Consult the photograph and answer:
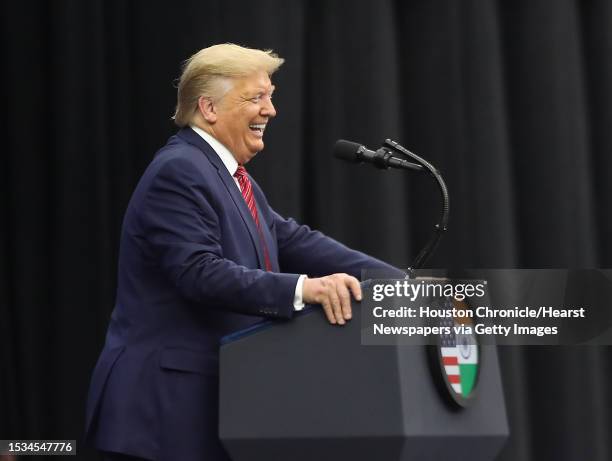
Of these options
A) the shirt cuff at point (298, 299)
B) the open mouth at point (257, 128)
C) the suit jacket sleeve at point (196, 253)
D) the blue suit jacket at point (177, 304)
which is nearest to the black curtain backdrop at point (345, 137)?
the open mouth at point (257, 128)

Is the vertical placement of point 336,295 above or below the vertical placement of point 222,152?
below

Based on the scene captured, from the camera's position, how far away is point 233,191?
2.57m

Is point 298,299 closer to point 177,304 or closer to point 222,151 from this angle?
point 177,304

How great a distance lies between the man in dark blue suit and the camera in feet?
7.54

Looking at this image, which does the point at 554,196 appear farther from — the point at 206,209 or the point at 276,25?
the point at 206,209

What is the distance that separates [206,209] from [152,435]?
0.49 m

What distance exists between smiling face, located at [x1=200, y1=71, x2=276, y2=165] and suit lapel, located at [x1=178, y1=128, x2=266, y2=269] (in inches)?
2.2

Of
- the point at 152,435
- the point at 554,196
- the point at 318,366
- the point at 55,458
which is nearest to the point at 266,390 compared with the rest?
the point at 318,366

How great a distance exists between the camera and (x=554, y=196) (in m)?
4.12

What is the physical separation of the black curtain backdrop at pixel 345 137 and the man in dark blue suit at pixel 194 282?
1.13 meters

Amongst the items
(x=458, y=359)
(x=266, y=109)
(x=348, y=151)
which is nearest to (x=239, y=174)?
(x=266, y=109)

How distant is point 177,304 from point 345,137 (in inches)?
61.9

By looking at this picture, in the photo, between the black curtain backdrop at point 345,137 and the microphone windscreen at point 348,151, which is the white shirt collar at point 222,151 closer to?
the microphone windscreen at point 348,151

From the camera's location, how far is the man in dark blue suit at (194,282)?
2.30m
